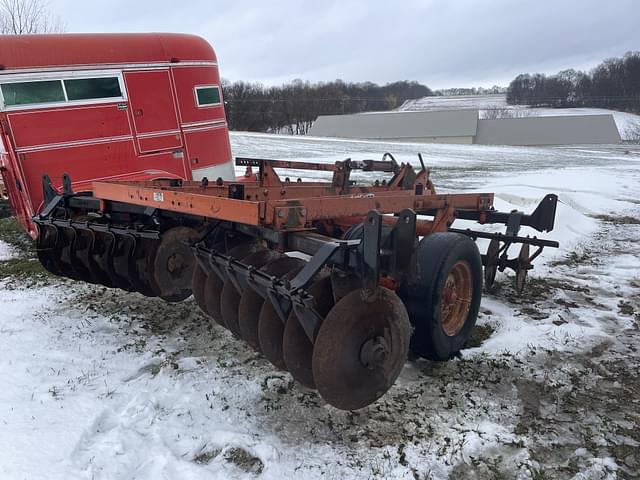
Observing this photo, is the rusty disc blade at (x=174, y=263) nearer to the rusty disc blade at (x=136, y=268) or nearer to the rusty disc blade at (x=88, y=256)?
the rusty disc blade at (x=136, y=268)

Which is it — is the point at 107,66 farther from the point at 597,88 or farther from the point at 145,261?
the point at 597,88

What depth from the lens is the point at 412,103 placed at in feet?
388

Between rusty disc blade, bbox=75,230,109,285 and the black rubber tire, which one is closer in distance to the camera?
the black rubber tire

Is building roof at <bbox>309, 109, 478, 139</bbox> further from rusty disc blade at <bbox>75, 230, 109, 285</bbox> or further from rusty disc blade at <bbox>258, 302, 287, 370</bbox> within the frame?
rusty disc blade at <bbox>258, 302, 287, 370</bbox>

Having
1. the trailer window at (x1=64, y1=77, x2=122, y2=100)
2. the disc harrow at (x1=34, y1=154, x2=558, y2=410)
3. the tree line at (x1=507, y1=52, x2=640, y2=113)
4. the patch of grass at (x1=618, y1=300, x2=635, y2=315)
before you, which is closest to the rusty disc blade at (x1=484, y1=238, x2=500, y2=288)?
the disc harrow at (x1=34, y1=154, x2=558, y2=410)

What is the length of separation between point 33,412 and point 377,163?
3.73m

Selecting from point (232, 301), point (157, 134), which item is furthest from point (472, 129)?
point (232, 301)

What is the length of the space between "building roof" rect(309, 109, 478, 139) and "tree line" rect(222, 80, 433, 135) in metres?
8.40

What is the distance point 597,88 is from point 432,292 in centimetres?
10386

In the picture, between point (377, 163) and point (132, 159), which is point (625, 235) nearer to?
point (377, 163)

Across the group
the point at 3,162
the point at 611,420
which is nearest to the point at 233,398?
the point at 611,420

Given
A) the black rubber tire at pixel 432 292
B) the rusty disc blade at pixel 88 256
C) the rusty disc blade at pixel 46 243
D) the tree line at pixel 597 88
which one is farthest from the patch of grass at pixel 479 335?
the tree line at pixel 597 88

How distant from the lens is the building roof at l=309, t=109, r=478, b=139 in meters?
57.2

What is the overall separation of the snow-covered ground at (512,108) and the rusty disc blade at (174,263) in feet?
227
